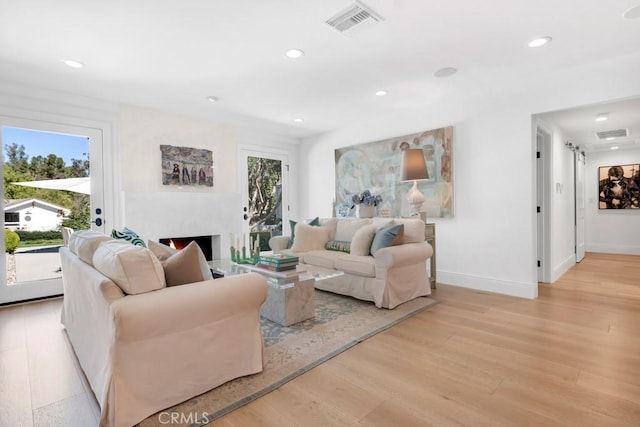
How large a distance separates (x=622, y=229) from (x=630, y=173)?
3.80 ft

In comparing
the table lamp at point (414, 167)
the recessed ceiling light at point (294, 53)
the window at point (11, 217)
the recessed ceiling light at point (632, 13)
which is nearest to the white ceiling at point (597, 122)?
the recessed ceiling light at point (632, 13)

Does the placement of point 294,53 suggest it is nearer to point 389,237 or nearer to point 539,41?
point 389,237

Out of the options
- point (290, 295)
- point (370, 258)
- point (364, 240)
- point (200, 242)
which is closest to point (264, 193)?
point (200, 242)

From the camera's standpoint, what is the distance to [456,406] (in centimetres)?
170

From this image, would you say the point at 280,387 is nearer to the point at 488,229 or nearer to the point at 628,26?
the point at 488,229

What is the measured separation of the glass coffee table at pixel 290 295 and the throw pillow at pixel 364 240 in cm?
71

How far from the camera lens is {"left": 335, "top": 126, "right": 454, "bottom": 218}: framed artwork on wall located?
169 inches

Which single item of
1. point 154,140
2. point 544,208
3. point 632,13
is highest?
point 632,13

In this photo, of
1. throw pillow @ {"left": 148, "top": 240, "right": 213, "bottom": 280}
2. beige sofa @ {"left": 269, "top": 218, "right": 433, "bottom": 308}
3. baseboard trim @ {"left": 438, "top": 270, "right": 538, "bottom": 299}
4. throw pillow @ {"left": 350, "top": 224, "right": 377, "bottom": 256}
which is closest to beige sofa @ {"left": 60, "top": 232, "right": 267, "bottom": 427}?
throw pillow @ {"left": 148, "top": 240, "right": 213, "bottom": 280}

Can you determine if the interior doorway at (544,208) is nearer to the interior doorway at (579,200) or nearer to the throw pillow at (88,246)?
the interior doorway at (579,200)

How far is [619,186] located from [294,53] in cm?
751

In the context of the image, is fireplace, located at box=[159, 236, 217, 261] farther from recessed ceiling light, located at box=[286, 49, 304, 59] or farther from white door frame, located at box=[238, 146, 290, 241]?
recessed ceiling light, located at box=[286, 49, 304, 59]

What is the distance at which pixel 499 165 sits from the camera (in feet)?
12.8

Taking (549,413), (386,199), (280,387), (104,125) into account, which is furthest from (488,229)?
(104,125)
